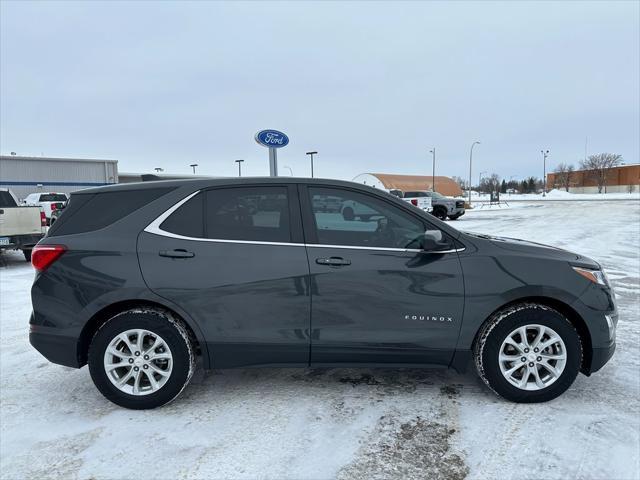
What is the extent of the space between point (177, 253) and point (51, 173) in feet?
107

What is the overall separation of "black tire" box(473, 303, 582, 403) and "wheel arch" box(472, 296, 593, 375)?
0.03 m

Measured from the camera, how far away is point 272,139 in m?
8.91

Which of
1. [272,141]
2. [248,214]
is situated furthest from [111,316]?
[272,141]

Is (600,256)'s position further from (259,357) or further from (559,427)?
(259,357)

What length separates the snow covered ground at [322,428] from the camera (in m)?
2.55

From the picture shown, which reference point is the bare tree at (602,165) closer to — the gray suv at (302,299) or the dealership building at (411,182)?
the dealership building at (411,182)

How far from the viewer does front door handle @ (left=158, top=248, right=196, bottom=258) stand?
3.16 m

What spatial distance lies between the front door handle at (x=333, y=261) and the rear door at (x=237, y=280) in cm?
11

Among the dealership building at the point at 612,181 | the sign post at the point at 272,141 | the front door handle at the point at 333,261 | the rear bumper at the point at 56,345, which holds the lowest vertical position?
the rear bumper at the point at 56,345

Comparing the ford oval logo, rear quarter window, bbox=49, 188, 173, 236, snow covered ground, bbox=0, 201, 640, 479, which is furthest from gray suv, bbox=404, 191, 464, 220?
rear quarter window, bbox=49, 188, 173, 236

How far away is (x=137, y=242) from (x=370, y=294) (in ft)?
5.82

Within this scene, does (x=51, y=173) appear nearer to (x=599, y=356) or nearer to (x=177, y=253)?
A: (x=177, y=253)

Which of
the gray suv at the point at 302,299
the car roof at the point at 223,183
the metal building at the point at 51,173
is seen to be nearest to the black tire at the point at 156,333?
the gray suv at the point at 302,299

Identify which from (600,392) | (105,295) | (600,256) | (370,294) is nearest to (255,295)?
(370,294)
